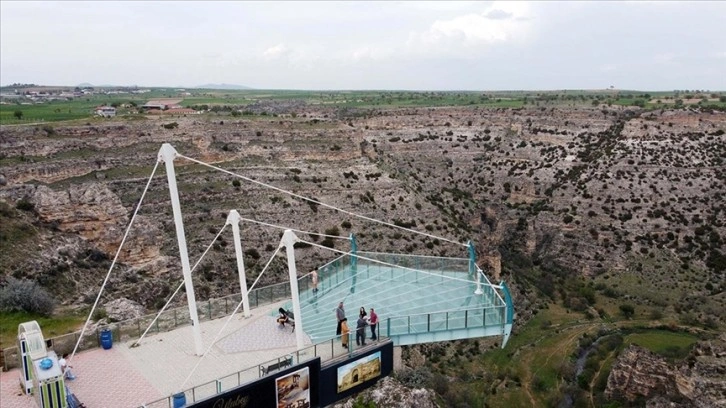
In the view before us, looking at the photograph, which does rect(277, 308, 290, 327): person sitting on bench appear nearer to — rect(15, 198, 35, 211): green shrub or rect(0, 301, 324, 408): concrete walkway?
rect(0, 301, 324, 408): concrete walkway

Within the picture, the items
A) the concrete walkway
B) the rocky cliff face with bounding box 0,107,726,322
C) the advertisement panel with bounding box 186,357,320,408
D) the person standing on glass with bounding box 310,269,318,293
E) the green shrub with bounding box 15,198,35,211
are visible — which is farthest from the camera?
the rocky cliff face with bounding box 0,107,726,322

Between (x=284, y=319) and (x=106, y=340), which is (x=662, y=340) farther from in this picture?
(x=106, y=340)

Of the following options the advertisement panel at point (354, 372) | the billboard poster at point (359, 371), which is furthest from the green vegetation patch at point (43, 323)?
the billboard poster at point (359, 371)

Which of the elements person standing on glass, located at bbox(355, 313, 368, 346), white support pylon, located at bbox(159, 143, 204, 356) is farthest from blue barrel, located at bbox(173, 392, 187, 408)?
person standing on glass, located at bbox(355, 313, 368, 346)

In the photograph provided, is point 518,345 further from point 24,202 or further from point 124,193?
point 24,202

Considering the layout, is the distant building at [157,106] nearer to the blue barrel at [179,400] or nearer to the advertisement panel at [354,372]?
the advertisement panel at [354,372]

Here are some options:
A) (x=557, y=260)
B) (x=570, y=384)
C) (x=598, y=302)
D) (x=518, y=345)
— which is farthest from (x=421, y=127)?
(x=570, y=384)
